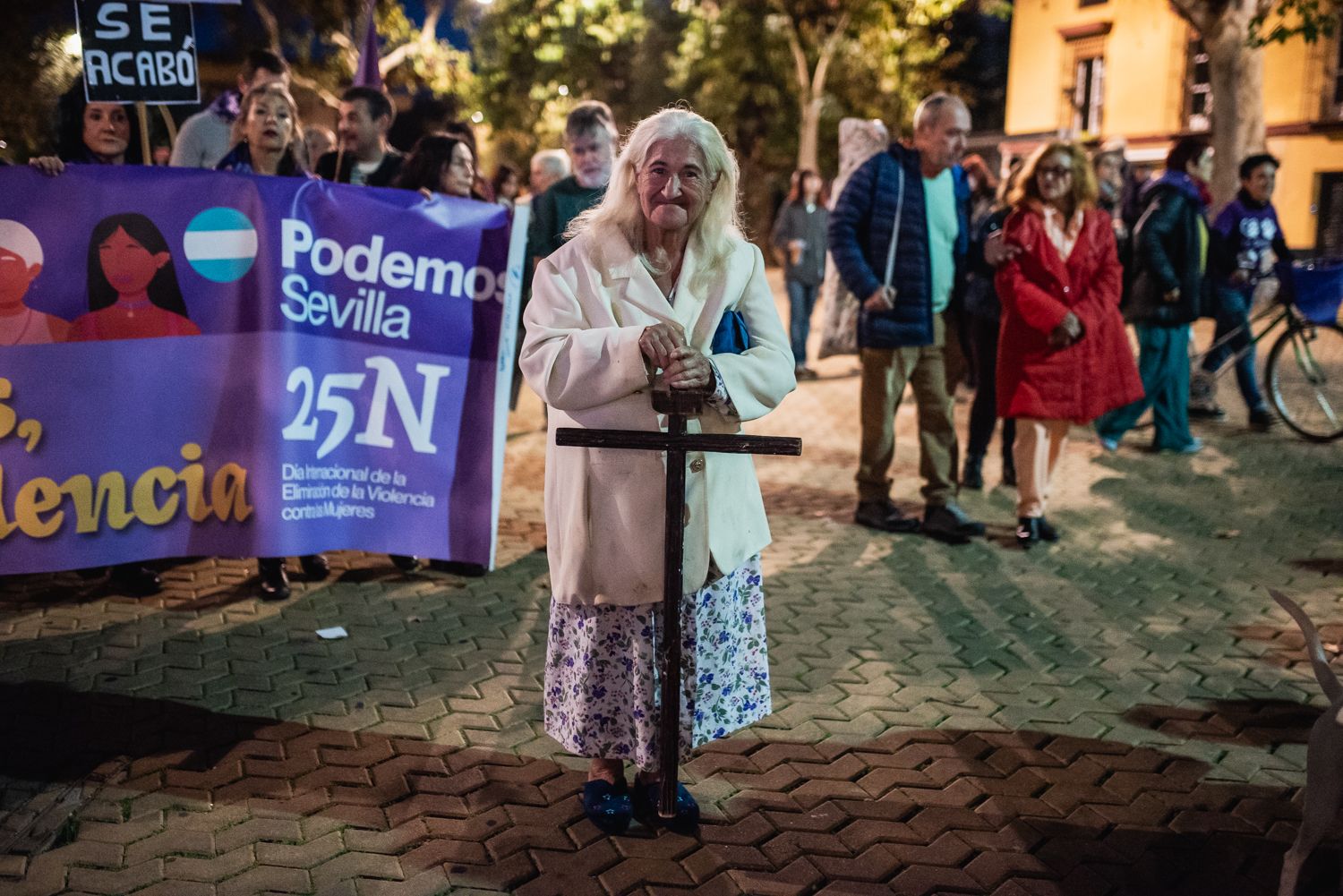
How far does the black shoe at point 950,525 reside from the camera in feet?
22.2

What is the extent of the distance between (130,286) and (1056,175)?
4564 mm

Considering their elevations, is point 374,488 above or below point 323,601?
above

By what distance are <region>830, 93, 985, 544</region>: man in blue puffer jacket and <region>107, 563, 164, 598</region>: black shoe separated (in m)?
3.81

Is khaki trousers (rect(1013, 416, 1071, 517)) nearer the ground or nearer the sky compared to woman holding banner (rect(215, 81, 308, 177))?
nearer the ground

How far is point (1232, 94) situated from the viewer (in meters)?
14.4

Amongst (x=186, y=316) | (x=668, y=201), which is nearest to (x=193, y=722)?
(x=186, y=316)

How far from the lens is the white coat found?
11.0ft

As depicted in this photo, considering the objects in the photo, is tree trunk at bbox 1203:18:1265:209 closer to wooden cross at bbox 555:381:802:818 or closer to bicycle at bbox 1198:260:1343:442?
bicycle at bbox 1198:260:1343:442

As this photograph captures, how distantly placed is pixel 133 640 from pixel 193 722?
0.98 meters

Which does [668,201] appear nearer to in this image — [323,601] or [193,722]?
[193,722]

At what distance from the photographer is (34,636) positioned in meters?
5.08

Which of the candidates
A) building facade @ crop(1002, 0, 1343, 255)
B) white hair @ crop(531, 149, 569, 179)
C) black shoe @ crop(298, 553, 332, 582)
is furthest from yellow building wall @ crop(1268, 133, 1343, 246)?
black shoe @ crop(298, 553, 332, 582)

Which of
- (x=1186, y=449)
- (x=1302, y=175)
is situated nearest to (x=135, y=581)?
(x=1186, y=449)

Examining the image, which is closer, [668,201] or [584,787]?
[668,201]
